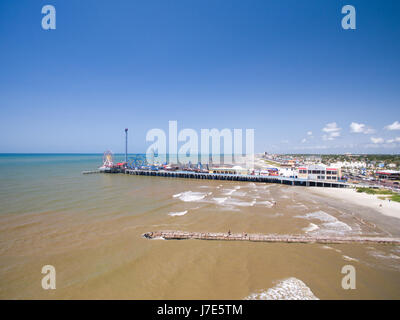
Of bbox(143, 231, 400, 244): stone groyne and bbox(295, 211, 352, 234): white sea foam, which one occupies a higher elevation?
bbox(143, 231, 400, 244): stone groyne

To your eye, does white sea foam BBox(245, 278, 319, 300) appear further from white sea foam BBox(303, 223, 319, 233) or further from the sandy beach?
the sandy beach

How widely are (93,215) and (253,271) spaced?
72.3 feet

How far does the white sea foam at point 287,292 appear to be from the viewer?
37.1 ft

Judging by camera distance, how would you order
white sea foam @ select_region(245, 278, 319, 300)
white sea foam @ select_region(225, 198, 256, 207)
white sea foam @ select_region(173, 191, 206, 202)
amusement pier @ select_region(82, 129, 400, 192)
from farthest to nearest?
1. amusement pier @ select_region(82, 129, 400, 192)
2. white sea foam @ select_region(173, 191, 206, 202)
3. white sea foam @ select_region(225, 198, 256, 207)
4. white sea foam @ select_region(245, 278, 319, 300)

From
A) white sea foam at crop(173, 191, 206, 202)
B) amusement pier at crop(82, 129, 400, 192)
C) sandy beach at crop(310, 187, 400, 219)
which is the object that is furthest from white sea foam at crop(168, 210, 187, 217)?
amusement pier at crop(82, 129, 400, 192)

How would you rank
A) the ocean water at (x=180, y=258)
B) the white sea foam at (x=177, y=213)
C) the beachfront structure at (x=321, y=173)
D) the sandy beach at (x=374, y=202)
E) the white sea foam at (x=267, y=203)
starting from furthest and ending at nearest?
the beachfront structure at (x=321, y=173)
the white sea foam at (x=267, y=203)
the sandy beach at (x=374, y=202)
the white sea foam at (x=177, y=213)
the ocean water at (x=180, y=258)

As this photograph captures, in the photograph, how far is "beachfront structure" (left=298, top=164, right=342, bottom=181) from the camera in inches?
2163

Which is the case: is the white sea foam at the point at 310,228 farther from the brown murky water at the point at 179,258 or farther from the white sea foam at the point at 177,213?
the white sea foam at the point at 177,213

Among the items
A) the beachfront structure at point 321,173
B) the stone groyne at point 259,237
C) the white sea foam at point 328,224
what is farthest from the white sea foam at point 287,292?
the beachfront structure at point 321,173

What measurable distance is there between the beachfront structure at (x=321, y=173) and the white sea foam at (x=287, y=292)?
50.9 metres

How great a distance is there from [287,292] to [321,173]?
53858mm

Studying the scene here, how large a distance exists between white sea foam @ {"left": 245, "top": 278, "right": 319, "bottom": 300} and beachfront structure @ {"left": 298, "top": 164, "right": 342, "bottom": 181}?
167ft

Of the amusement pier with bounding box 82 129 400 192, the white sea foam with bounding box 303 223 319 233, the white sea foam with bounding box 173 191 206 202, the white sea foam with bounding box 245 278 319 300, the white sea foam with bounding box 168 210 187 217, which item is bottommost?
the white sea foam with bounding box 245 278 319 300
